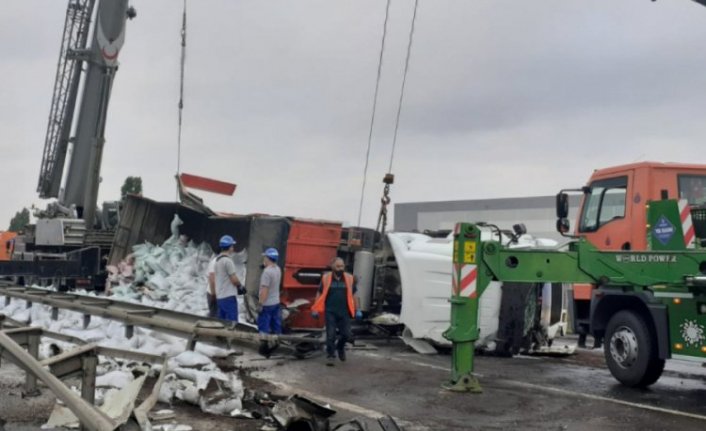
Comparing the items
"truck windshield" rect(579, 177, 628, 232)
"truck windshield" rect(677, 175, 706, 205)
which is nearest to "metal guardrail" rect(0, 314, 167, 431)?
"truck windshield" rect(579, 177, 628, 232)

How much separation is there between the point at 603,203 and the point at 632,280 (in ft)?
7.23

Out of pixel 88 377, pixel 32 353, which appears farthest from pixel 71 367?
pixel 32 353

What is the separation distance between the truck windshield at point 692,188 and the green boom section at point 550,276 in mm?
2101

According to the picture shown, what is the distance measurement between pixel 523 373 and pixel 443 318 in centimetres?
168

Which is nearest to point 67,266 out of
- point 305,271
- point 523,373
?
point 305,271

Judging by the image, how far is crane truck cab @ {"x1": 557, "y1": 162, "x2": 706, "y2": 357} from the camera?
A: 844 cm

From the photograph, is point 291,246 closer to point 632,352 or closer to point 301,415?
point 632,352

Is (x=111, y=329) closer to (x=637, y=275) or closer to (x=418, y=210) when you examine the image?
(x=637, y=275)

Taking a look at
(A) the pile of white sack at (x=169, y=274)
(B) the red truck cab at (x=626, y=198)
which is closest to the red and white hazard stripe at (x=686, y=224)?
(B) the red truck cab at (x=626, y=198)

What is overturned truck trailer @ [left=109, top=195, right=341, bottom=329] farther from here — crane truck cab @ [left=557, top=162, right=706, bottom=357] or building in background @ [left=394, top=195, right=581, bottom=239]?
building in background @ [left=394, top=195, right=581, bottom=239]

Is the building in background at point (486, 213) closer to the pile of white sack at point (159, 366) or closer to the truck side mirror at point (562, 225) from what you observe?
the truck side mirror at point (562, 225)

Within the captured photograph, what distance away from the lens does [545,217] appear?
4344 cm

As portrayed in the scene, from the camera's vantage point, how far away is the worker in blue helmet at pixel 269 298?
10039mm

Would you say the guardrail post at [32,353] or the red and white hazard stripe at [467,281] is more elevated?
the red and white hazard stripe at [467,281]
